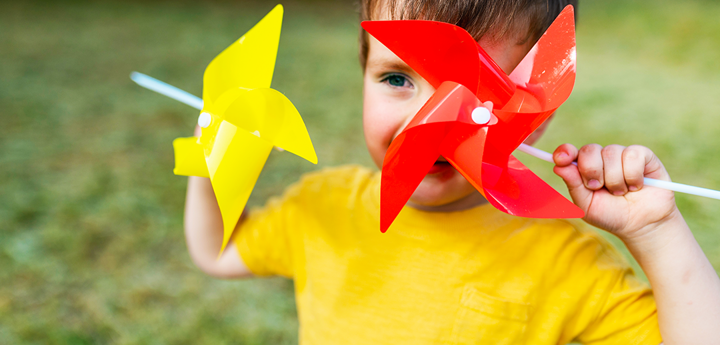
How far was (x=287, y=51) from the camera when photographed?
4.36 m

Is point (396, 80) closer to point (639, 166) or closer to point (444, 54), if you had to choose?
point (444, 54)

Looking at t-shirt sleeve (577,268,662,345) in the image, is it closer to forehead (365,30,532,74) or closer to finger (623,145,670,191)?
finger (623,145,670,191)

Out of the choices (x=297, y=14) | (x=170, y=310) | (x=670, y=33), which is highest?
(x=670, y=33)

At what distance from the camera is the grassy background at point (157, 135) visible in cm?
144

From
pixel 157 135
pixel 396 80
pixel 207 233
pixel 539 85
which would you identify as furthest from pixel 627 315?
pixel 157 135

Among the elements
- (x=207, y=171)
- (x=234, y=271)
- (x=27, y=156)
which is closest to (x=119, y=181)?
(x=27, y=156)

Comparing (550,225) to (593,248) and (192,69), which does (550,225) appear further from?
(192,69)

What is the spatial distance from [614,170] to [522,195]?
13 centimetres

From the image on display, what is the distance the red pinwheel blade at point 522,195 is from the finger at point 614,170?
0.09 meters

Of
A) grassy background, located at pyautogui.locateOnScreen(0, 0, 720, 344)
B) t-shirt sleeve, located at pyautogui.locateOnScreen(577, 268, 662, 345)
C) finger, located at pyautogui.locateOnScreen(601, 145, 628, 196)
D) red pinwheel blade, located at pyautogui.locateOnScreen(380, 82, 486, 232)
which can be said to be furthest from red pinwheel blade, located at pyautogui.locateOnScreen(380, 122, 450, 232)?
grassy background, located at pyautogui.locateOnScreen(0, 0, 720, 344)

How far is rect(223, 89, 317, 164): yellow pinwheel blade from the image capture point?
638 millimetres

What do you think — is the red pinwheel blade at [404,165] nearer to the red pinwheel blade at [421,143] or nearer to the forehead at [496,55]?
the red pinwheel blade at [421,143]

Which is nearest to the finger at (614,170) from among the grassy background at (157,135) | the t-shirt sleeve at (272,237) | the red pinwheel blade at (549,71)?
the red pinwheel blade at (549,71)

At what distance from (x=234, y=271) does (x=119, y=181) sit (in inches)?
54.8
